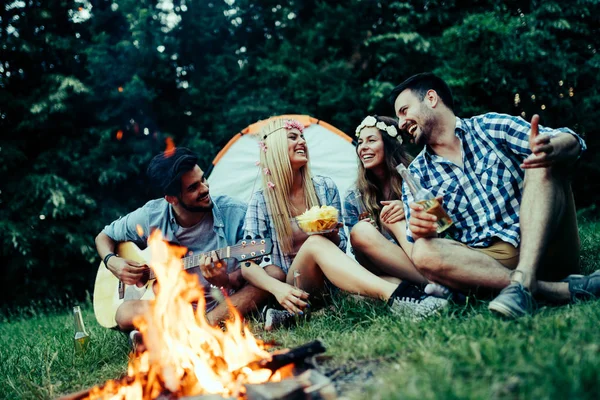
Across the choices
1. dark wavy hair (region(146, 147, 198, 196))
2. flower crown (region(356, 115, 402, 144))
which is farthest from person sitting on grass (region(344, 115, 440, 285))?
dark wavy hair (region(146, 147, 198, 196))

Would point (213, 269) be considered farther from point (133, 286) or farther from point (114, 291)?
point (114, 291)

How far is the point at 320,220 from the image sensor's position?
2.87 metres

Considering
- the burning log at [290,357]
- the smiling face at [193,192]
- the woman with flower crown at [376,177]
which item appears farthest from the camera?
the woman with flower crown at [376,177]

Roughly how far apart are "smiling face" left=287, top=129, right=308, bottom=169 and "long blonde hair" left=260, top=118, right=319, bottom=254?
3 cm

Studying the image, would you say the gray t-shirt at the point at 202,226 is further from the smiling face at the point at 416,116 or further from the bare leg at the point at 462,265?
the bare leg at the point at 462,265

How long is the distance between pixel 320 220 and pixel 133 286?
6.37 ft

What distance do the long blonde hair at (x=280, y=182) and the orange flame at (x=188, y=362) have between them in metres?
1.08

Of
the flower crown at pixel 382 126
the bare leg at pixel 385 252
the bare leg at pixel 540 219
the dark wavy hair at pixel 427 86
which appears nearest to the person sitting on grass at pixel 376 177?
the flower crown at pixel 382 126

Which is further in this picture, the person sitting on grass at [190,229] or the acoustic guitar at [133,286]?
the person sitting on grass at [190,229]

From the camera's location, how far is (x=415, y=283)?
301cm

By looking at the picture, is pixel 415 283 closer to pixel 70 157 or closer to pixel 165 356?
pixel 165 356

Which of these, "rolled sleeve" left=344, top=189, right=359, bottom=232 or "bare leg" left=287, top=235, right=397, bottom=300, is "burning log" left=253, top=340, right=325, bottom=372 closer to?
"bare leg" left=287, top=235, right=397, bottom=300

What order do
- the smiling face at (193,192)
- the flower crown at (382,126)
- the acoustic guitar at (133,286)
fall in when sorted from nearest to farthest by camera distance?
the acoustic guitar at (133,286), the smiling face at (193,192), the flower crown at (382,126)

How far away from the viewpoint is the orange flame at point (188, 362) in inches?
77.2
